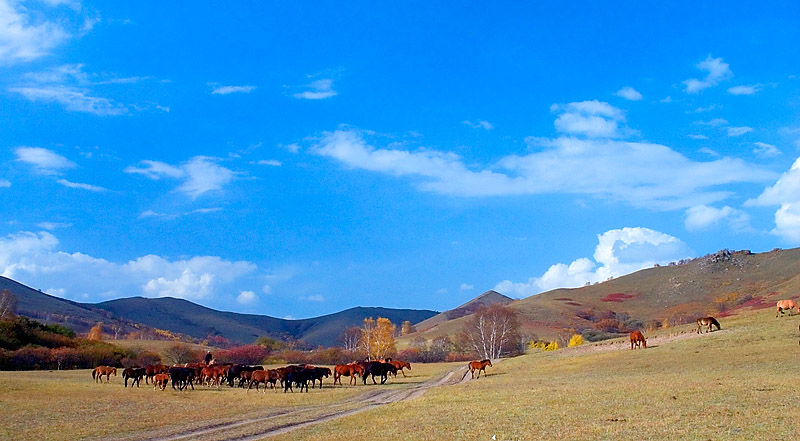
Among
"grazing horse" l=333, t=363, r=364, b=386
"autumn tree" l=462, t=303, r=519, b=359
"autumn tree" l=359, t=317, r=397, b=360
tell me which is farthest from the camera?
"autumn tree" l=359, t=317, r=397, b=360

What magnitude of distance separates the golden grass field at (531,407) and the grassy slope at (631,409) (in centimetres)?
5

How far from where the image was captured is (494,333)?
9325 cm

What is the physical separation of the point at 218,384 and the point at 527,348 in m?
70.8

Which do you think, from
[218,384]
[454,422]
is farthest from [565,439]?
[218,384]

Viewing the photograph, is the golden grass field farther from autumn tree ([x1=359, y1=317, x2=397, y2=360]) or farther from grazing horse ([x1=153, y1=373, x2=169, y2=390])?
autumn tree ([x1=359, y1=317, x2=397, y2=360])

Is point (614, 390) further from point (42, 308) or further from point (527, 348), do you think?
point (42, 308)

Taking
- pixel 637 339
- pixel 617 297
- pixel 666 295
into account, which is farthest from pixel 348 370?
pixel 617 297

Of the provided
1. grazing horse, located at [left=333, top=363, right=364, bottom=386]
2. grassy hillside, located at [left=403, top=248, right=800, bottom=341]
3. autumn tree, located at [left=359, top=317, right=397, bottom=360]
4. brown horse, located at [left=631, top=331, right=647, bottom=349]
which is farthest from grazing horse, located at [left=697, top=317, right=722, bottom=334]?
grassy hillside, located at [left=403, top=248, right=800, bottom=341]

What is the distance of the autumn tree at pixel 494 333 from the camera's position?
310 feet

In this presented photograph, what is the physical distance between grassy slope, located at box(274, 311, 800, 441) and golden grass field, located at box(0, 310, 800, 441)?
5 cm

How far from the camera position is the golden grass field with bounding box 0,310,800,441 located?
17.1 meters

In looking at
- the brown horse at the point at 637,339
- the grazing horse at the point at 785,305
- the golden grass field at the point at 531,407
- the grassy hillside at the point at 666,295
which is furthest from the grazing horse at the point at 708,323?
the grassy hillside at the point at 666,295

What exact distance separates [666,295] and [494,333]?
321 feet

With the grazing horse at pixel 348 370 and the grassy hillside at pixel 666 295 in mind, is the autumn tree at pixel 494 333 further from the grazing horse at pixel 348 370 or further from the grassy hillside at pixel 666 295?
the grazing horse at pixel 348 370
